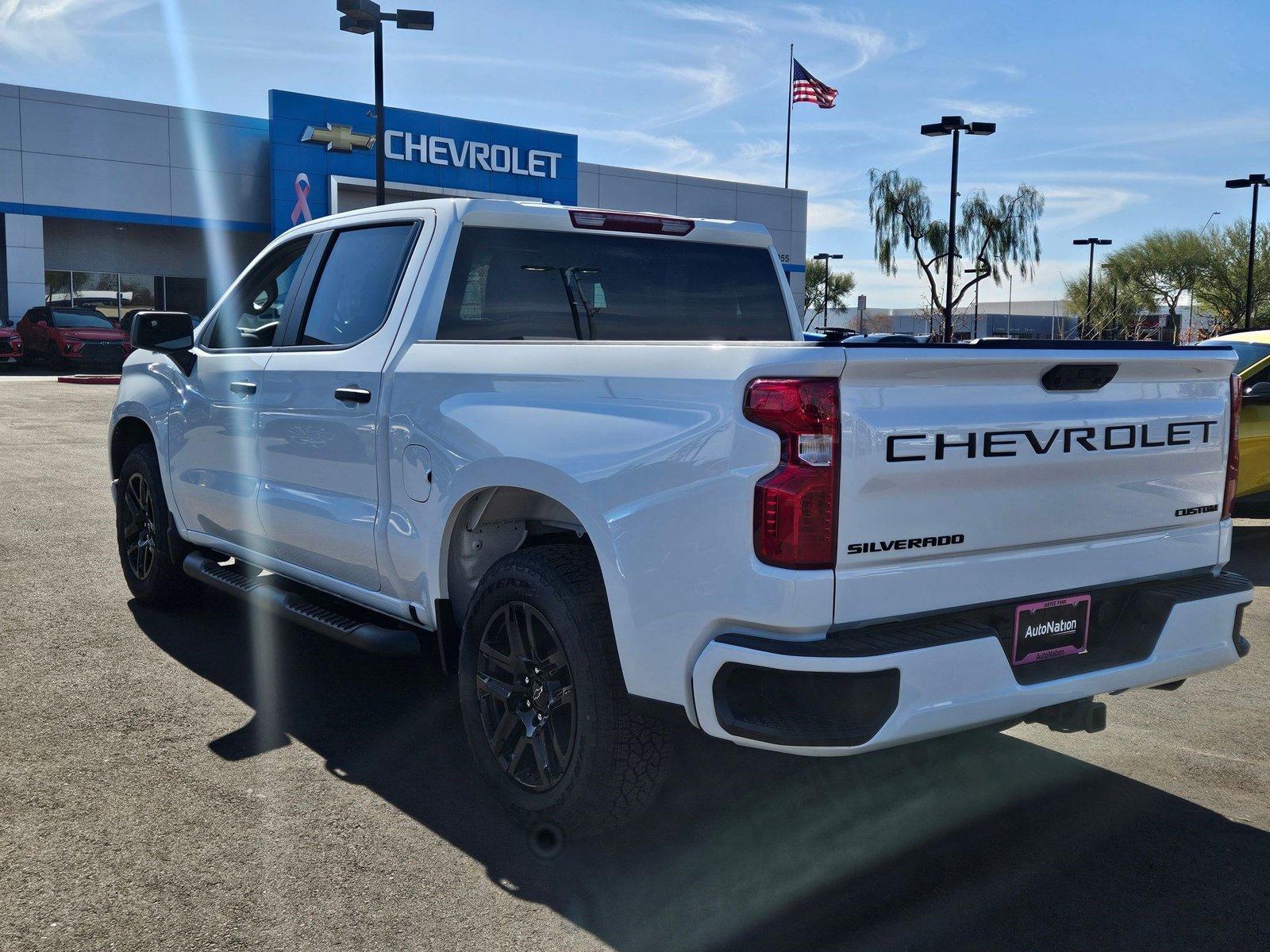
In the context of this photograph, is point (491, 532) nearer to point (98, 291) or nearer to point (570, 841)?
point (570, 841)

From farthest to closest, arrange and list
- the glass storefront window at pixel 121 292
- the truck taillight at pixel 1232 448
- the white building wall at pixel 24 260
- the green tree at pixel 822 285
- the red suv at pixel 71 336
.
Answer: the green tree at pixel 822 285 → the glass storefront window at pixel 121 292 → the white building wall at pixel 24 260 → the red suv at pixel 71 336 → the truck taillight at pixel 1232 448

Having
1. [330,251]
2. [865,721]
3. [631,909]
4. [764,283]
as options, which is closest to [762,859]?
[631,909]

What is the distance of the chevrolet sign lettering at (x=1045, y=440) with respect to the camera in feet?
10.0

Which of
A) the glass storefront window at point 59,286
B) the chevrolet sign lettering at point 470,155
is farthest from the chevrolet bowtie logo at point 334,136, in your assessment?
the glass storefront window at point 59,286

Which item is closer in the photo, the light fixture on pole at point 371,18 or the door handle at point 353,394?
the door handle at point 353,394

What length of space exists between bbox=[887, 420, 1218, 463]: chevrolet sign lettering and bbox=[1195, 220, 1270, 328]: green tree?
4547 cm

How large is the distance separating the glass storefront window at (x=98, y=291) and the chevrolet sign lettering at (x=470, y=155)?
1012 cm

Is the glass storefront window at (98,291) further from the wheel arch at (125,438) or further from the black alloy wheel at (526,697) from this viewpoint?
the black alloy wheel at (526,697)

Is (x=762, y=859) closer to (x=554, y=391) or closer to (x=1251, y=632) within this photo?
(x=554, y=391)

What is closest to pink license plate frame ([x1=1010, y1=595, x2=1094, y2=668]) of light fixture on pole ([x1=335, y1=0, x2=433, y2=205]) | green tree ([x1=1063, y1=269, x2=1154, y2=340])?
light fixture on pole ([x1=335, y1=0, x2=433, y2=205])

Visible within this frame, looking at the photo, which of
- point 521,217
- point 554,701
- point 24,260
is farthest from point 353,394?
point 24,260

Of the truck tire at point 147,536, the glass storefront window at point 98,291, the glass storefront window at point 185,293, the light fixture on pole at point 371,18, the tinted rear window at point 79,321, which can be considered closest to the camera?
the truck tire at point 147,536

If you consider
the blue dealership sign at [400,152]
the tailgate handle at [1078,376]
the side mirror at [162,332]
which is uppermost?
the blue dealership sign at [400,152]

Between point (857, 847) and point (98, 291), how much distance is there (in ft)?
128
